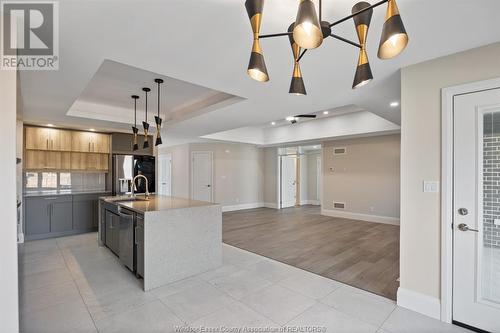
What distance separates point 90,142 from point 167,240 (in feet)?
13.1

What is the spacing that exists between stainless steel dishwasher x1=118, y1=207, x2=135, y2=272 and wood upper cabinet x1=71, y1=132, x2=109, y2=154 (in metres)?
2.97

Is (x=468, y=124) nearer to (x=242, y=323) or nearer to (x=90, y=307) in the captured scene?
(x=242, y=323)

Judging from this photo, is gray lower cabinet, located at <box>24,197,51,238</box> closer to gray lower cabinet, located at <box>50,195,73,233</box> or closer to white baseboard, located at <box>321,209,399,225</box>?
gray lower cabinet, located at <box>50,195,73,233</box>

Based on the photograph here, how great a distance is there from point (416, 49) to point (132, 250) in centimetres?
368

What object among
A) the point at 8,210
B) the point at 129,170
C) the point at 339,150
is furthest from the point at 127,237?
the point at 339,150

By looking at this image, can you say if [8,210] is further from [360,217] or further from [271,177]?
[271,177]

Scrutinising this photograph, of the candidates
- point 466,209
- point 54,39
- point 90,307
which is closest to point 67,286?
point 90,307

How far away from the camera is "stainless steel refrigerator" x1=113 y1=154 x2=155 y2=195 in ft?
18.9

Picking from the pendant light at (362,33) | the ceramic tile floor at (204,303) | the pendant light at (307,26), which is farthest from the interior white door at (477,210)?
the pendant light at (307,26)

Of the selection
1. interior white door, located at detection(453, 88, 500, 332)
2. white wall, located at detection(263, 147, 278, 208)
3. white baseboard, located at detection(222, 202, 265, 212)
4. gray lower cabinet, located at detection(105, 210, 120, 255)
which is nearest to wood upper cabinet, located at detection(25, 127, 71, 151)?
gray lower cabinet, located at detection(105, 210, 120, 255)

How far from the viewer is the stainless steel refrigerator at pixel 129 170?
575 centimetres

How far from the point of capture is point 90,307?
2428 millimetres

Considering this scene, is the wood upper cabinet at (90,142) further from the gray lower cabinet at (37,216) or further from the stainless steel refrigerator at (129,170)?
the gray lower cabinet at (37,216)

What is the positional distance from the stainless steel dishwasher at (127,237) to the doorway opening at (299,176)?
6180 millimetres
